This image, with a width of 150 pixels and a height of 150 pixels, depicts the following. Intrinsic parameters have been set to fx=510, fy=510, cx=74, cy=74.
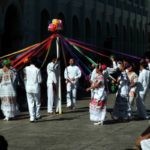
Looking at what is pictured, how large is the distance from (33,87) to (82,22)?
993 inches

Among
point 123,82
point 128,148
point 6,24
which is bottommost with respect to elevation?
point 128,148

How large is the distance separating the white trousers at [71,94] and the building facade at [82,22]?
7874mm

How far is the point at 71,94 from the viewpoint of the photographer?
17.5 metres

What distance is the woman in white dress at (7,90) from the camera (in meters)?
14.1

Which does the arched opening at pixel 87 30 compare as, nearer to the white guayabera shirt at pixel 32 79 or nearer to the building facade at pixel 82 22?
the building facade at pixel 82 22

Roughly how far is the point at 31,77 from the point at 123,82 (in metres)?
2.51

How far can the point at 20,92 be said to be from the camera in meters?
20.0

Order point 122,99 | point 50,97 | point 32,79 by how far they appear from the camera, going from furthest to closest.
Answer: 1. point 50,97
2. point 122,99
3. point 32,79

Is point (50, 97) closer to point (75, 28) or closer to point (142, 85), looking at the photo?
point (142, 85)

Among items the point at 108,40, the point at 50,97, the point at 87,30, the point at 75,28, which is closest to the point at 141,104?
the point at 50,97

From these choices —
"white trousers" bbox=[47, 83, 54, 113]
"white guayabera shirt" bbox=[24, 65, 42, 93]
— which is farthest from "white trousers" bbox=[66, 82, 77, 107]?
"white guayabera shirt" bbox=[24, 65, 42, 93]

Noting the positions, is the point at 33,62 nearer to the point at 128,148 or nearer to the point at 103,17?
the point at 128,148

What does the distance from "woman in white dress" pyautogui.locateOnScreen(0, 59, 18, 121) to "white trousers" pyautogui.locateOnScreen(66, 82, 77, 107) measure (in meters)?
3.33

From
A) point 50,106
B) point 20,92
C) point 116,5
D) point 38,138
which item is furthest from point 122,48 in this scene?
point 38,138
